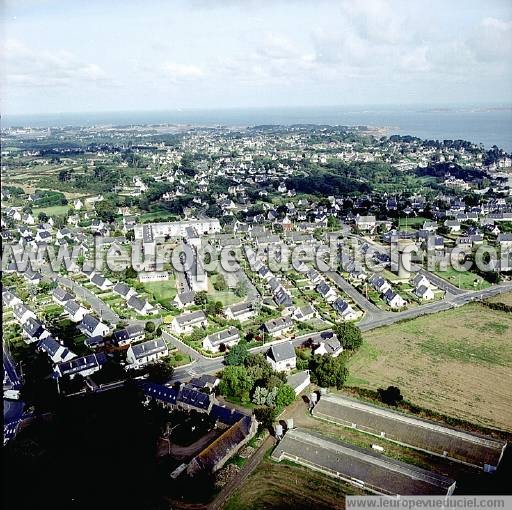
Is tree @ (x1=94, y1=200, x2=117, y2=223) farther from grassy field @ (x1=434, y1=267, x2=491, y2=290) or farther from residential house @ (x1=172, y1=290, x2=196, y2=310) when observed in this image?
grassy field @ (x1=434, y1=267, x2=491, y2=290)

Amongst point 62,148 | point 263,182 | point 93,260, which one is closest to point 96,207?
point 93,260

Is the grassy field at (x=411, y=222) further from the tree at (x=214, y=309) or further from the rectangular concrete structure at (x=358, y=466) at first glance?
the rectangular concrete structure at (x=358, y=466)

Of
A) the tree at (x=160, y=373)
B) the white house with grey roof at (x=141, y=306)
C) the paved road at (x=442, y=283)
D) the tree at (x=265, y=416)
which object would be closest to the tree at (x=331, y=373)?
the tree at (x=265, y=416)

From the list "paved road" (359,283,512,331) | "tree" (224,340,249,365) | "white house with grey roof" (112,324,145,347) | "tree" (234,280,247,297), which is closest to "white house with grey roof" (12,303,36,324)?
"white house with grey roof" (112,324,145,347)

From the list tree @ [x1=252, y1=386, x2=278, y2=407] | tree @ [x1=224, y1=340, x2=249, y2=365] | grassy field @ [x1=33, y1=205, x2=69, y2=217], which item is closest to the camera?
tree @ [x1=252, y1=386, x2=278, y2=407]

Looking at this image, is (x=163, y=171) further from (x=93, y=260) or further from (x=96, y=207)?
(x=93, y=260)

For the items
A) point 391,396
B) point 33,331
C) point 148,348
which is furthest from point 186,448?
point 33,331
